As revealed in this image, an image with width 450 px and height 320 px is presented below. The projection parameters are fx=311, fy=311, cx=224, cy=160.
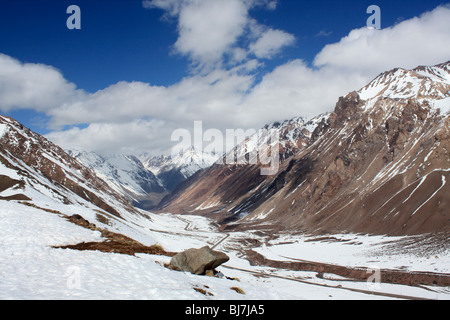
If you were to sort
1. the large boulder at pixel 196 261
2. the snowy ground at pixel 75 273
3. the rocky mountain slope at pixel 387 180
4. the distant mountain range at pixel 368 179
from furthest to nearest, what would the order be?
the rocky mountain slope at pixel 387 180
the distant mountain range at pixel 368 179
the large boulder at pixel 196 261
the snowy ground at pixel 75 273

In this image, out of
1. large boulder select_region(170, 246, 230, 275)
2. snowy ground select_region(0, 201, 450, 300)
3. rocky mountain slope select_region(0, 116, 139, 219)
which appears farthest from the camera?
rocky mountain slope select_region(0, 116, 139, 219)

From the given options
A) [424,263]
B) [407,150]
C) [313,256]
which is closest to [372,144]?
[407,150]

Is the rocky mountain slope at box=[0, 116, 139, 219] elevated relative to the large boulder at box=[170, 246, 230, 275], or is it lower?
elevated

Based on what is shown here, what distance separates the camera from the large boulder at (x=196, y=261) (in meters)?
24.3

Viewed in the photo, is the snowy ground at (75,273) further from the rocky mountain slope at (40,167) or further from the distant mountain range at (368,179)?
the rocky mountain slope at (40,167)

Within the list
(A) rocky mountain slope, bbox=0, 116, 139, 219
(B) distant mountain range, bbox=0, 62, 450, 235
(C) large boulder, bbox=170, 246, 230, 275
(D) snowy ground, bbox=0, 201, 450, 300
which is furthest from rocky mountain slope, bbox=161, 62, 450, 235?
(A) rocky mountain slope, bbox=0, 116, 139, 219

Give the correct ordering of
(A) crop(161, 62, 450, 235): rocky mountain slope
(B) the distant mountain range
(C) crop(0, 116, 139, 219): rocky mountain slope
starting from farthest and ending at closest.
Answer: (C) crop(0, 116, 139, 219): rocky mountain slope → (A) crop(161, 62, 450, 235): rocky mountain slope → (B) the distant mountain range

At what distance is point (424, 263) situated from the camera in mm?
65875

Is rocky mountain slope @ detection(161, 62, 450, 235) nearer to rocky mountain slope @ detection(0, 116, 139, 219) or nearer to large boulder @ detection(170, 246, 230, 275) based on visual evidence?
large boulder @ detection(170, 246, 230, 275)

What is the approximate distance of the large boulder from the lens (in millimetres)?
24266

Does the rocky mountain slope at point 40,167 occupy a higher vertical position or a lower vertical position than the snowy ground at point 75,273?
higher

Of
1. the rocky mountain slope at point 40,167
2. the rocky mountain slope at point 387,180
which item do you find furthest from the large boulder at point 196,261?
the rocky mountain slope at point 40,167
